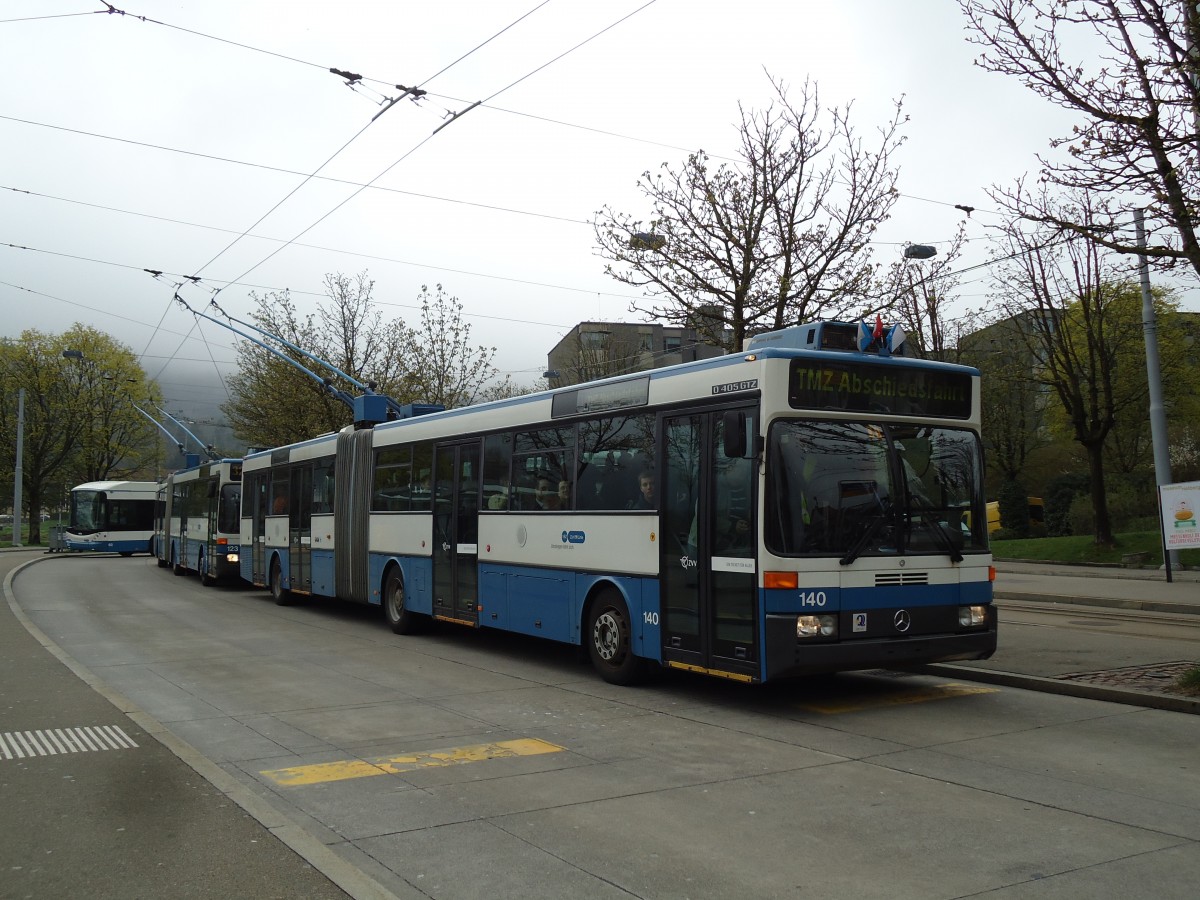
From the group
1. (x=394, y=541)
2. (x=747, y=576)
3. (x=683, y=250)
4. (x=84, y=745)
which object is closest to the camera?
(x=84, y=745)

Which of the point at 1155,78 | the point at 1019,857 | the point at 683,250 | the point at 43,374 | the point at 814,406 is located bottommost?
the point at 1019,857

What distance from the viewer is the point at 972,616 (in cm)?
918

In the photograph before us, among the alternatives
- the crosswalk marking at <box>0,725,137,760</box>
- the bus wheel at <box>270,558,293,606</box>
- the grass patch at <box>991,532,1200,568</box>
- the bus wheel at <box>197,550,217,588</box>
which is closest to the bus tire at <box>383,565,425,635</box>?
the bus wheel at <box>270,558,293,606</box>

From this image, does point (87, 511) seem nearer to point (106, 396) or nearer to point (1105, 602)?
point (106, 396)

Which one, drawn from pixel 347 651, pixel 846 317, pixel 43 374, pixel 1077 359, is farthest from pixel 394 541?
pixel 43 374

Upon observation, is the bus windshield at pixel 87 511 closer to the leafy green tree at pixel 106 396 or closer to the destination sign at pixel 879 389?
the leafy green tree at pixel 106 396

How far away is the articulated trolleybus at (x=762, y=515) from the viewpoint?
27.8 feet

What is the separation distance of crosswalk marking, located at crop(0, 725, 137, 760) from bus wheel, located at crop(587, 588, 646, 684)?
4.39 meters

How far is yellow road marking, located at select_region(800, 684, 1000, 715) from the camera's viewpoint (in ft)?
29.7

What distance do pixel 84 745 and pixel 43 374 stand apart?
55.0 meters

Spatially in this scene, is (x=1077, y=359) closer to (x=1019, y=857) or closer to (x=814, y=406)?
(x=814, y=406)

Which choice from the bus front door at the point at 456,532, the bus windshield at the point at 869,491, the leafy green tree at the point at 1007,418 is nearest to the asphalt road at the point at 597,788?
the bus windshield at the point at 869,491

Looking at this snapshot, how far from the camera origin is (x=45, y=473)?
57.3 meters

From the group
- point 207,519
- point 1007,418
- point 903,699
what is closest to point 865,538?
point 903,699
